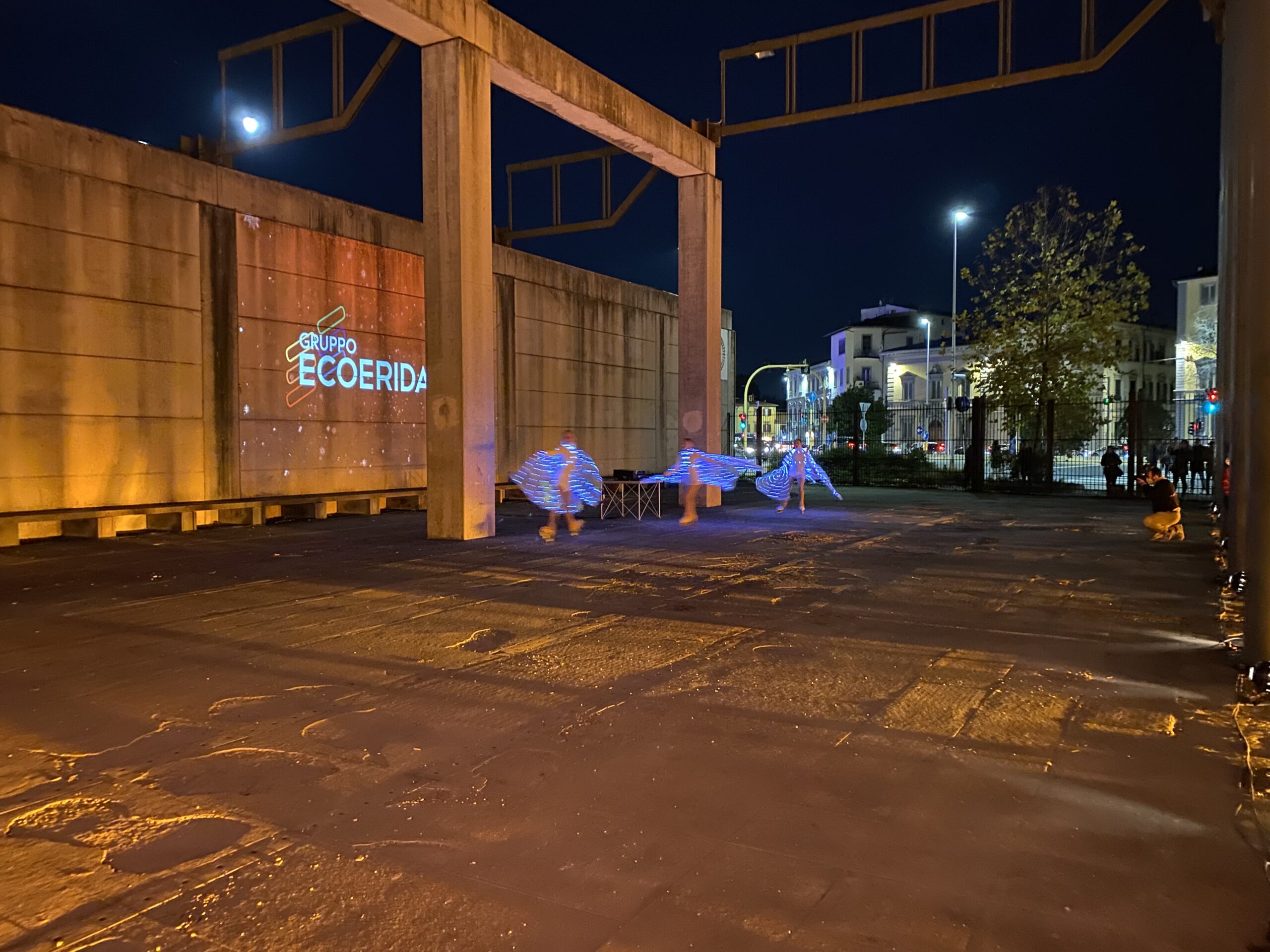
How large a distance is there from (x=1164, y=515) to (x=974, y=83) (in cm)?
953

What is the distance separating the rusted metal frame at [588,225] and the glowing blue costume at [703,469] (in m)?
7.07

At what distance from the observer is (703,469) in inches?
840

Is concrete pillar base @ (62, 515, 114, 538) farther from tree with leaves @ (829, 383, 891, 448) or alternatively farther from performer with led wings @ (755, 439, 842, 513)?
tree with leaves @ (829, 383, 891, 448)

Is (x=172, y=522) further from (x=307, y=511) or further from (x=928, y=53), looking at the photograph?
(x=928, y=53)

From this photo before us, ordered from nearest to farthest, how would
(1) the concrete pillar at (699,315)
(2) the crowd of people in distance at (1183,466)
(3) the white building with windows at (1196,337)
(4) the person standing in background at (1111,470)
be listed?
(1) the concrete pillar at (699,315), (4) the person standing in background at (1111,470), (2) the crowd of people in distance at (1183,466), (3) the white building with windows at (1196,337)

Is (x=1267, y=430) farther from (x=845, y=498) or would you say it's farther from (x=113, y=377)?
(x=845, y=498)

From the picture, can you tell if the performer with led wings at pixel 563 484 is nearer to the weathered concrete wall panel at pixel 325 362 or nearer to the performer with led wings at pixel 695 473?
the performer with led wings at pixel 695 473

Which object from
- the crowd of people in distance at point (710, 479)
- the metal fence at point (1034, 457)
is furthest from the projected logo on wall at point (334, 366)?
the metal fence at point (1034, 457)

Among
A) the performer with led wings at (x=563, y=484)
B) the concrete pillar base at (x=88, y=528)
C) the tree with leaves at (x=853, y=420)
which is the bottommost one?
the concrete pillar base at (x=88, y=528)

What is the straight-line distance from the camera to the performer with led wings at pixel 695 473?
18766mm

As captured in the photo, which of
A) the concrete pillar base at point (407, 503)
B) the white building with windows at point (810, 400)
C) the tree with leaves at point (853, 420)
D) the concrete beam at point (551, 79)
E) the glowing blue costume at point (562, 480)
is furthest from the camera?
the white building with windows at point (810, 400)

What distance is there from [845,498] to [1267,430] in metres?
19.7

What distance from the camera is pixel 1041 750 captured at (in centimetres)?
525

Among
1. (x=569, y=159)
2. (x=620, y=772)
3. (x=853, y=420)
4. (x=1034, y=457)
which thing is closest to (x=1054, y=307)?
(x=1034, y=457)
